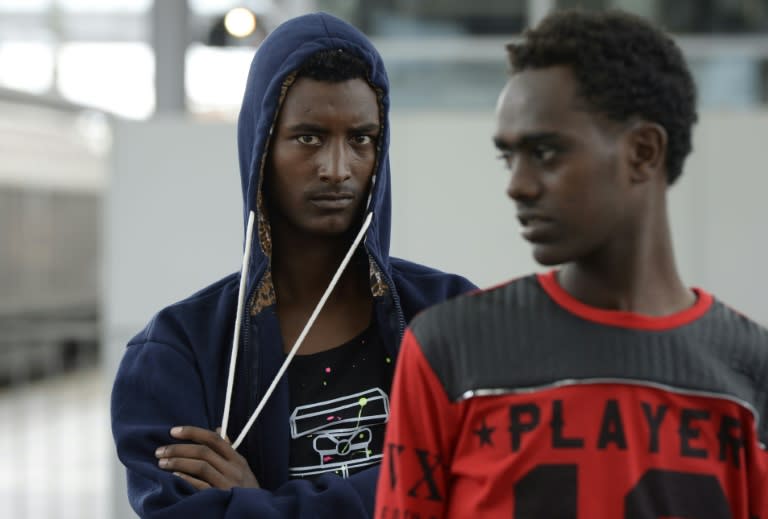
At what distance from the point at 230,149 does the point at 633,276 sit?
3.79 meters

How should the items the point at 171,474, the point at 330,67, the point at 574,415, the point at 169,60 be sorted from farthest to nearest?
the point at 169,60 → the point at 330,67 → the point at 171,474 → the point at 574,415

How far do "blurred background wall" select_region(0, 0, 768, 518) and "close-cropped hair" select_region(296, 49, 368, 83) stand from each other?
2975mm

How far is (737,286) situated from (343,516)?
12.2ft

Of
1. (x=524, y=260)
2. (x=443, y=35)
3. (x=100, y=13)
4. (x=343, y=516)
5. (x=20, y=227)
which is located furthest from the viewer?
(x=20, y=227)

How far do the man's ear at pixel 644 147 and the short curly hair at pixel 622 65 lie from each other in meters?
0.01

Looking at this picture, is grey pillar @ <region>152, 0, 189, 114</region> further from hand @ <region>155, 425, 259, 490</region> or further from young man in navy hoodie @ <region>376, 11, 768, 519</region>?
young man in navy hoodie @ <region>376, 11, 768, 519</region>

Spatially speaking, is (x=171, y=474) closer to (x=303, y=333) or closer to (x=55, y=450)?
(x=303, y=333)

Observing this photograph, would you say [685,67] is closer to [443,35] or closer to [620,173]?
[620,173]

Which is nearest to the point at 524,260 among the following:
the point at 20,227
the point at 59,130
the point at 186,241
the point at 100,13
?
the point at 186,241

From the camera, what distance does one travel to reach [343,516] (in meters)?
1.69

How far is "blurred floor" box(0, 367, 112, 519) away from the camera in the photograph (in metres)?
6.35

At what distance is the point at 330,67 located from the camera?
5.92 ft

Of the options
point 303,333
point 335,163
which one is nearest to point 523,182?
point 335,163

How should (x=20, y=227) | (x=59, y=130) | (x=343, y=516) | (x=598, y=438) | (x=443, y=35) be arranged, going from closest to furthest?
(x=598, y=438)
(x=343, y=516)
(x=443, y=35)
(x=20, y=227)
(x=59, y=130)
